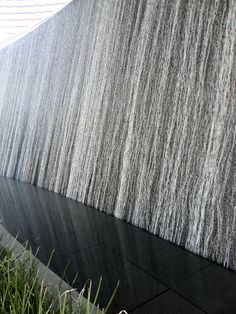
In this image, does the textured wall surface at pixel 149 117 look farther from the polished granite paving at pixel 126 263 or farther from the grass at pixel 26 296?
the grass at pixel 26 296

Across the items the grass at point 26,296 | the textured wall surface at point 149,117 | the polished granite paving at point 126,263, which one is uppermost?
the textured wall surface at point 149,117

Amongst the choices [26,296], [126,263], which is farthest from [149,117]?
[26,296]

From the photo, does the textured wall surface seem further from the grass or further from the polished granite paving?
the grass

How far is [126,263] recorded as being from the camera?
1655 millimetres

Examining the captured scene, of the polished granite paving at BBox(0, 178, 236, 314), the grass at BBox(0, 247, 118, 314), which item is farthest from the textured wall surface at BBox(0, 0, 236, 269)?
the grass at BBox(0, 247, 118, 314)

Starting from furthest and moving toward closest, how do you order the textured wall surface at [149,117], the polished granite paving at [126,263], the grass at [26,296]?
the textured wall surface at [149,117] < the polished granite paving at [126,263] < the grass at [26,296]

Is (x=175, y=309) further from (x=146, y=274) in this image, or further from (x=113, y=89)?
(x=113, y=89)

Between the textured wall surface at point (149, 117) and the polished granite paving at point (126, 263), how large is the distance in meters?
0.18

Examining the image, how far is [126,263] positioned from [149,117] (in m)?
1.21

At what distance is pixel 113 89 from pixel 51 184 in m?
1.65

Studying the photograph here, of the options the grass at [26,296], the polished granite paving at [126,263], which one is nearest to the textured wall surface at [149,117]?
the polished granite paving at [126,263]

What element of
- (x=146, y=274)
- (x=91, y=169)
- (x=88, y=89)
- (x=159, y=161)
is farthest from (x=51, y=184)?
(x=146, y=274)

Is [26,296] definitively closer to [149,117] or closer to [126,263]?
[126,263]

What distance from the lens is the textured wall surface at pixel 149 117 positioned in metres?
1.81
